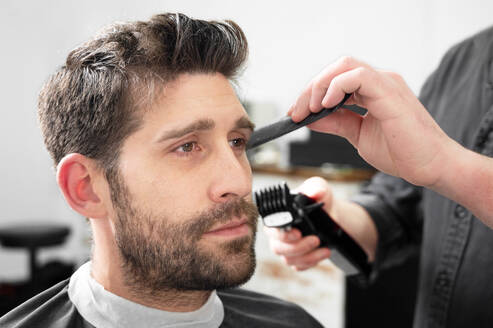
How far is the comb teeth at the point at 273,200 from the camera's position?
132cm

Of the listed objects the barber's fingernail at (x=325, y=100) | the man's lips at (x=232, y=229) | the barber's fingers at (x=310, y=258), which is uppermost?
the barber's fingernail at (x=325, y=100)

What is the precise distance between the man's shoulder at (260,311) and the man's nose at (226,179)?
450mm

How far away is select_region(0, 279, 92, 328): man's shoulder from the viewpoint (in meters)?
1.19

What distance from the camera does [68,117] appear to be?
117 centimetres

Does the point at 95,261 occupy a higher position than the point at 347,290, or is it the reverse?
the point at 95,261

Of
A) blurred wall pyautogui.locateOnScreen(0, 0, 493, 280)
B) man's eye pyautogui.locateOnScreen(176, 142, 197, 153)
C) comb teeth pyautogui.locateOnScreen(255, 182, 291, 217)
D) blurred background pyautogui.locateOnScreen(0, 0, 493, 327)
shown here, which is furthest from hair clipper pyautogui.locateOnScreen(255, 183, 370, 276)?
blurred wall pyautogui.locateOnScreen(0, 0, 493, 280)

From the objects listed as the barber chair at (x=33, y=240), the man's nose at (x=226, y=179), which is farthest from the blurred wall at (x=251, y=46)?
the man's nose at (x=226, y=179)

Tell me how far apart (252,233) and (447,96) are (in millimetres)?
724

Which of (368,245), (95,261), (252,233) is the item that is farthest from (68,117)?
(368,245)

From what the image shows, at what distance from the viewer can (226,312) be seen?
1.41 metres

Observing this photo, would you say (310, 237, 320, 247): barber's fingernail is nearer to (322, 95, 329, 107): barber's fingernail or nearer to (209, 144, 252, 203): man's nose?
(209, 144, 252, 203): man's nose

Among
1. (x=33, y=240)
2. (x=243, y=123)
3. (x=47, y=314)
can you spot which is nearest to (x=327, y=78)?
(x=243, y=123)

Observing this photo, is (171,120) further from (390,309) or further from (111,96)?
(390,309)

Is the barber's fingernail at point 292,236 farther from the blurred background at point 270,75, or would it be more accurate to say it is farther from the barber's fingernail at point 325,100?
the blurred background at point 270,75
